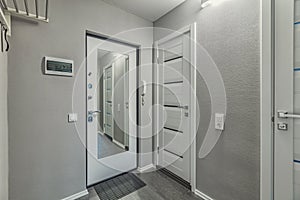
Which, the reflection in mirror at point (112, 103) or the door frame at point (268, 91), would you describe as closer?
the door frame at point (268, 91)

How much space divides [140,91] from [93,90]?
0.80 meters

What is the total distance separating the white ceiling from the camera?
2092 mm

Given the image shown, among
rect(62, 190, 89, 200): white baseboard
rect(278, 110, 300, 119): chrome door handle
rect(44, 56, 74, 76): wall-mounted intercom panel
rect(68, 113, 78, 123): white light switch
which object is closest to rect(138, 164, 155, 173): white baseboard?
rect(62, 190, 89, 200): white baseboard

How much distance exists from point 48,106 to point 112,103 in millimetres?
857

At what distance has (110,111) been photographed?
2.30 m

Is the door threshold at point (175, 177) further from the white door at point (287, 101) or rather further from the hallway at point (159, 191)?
the white door at point (287, 101)

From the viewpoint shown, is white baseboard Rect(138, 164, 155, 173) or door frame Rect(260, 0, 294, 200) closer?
door frame Rect(260, 0, 294, 200)

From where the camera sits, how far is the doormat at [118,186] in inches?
74.8

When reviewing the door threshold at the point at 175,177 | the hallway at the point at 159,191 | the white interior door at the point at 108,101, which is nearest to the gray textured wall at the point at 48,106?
the white interior door at the point at 108,101

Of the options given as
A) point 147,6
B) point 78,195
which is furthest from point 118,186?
point 147,6

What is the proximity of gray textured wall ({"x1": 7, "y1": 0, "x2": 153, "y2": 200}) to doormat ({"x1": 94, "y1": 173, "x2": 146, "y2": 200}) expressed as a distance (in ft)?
0.92

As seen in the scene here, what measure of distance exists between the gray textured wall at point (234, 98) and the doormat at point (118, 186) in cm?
87

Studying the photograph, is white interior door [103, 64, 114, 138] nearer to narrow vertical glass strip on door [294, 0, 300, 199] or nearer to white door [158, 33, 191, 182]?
white door [158, 33, 191, 182]

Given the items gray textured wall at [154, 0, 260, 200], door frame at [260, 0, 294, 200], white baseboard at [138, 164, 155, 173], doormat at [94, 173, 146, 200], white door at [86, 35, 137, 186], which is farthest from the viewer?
white baseboard at [138, 164, 155, 173]
